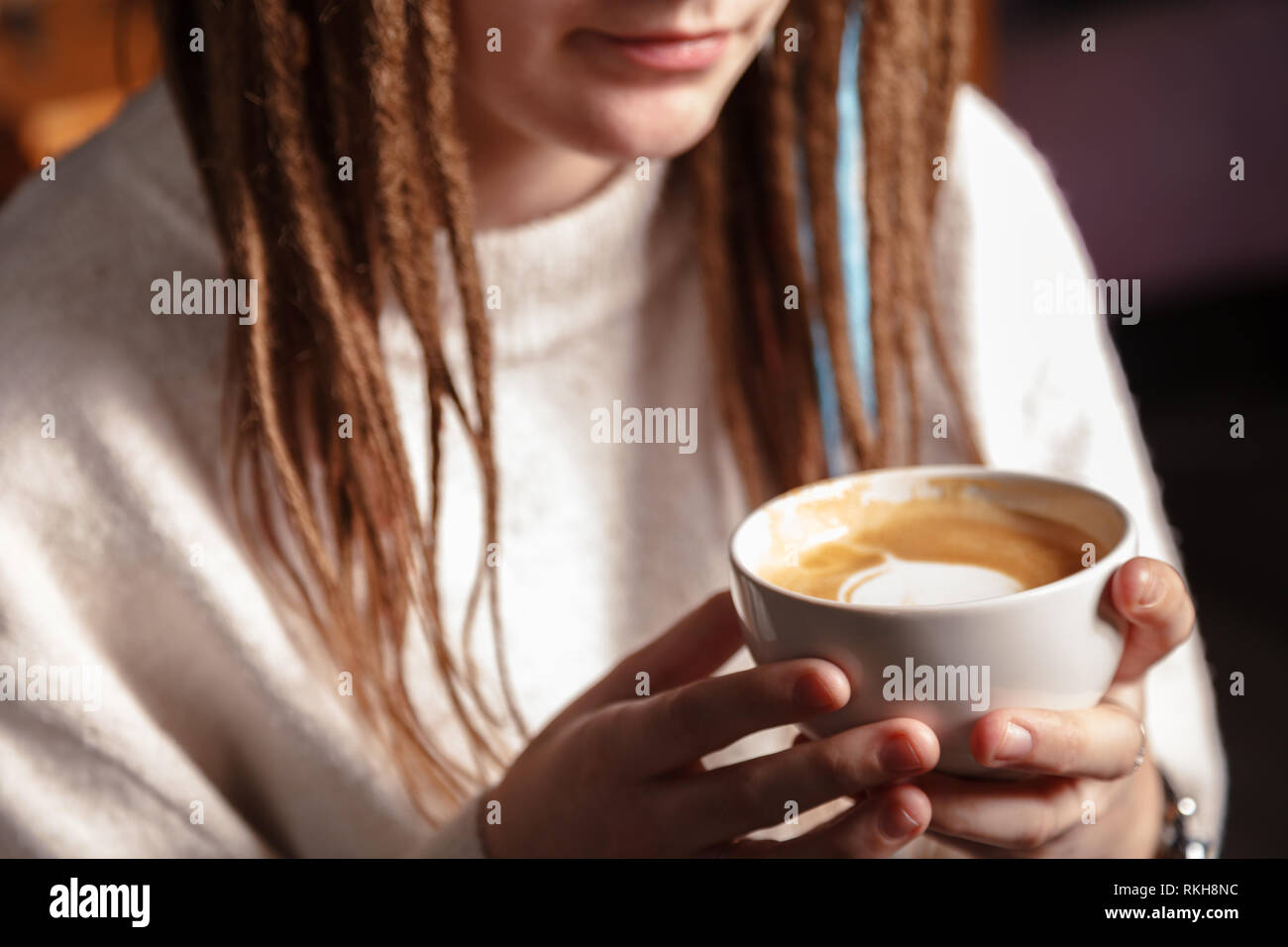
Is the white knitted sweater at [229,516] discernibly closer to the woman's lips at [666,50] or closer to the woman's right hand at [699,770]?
the woman's right hand at [699,770]

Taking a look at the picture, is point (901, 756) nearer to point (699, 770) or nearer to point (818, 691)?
point (818, 691)

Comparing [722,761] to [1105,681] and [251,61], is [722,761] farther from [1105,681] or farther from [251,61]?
[251,61]

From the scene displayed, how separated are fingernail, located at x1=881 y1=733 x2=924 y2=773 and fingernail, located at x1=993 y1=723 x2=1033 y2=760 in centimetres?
3

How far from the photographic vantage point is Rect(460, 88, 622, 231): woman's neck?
32.3 inches

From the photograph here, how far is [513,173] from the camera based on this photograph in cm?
84

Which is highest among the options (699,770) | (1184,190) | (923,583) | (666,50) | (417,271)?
(1184,190)

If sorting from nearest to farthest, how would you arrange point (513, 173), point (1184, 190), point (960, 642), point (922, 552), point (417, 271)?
point (960, 642) < point (922, 552) < point (417, 271) < point (513, 173) < point (1184, 190)

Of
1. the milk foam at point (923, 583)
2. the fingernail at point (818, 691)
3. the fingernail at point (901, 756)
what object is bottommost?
the fingernail at point (901, 756)

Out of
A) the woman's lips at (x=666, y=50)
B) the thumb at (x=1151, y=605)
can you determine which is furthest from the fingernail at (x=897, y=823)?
the woman's lips at (x=666, y=50)

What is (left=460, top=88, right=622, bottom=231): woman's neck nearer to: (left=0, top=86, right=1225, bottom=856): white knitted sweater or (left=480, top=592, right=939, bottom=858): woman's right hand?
(left=0, top=86, right=1225, bottom=856): white knitted sweater

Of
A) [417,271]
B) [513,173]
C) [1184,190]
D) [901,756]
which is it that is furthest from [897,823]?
[1184,190]

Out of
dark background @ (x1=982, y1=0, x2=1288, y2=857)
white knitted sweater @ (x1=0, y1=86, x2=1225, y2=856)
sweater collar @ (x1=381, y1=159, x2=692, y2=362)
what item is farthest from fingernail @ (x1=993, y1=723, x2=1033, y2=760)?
dark background @ (x1=982, y1=0, x2=1288, y2=857)

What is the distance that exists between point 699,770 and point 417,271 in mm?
332

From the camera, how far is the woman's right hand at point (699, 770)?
0.50m
